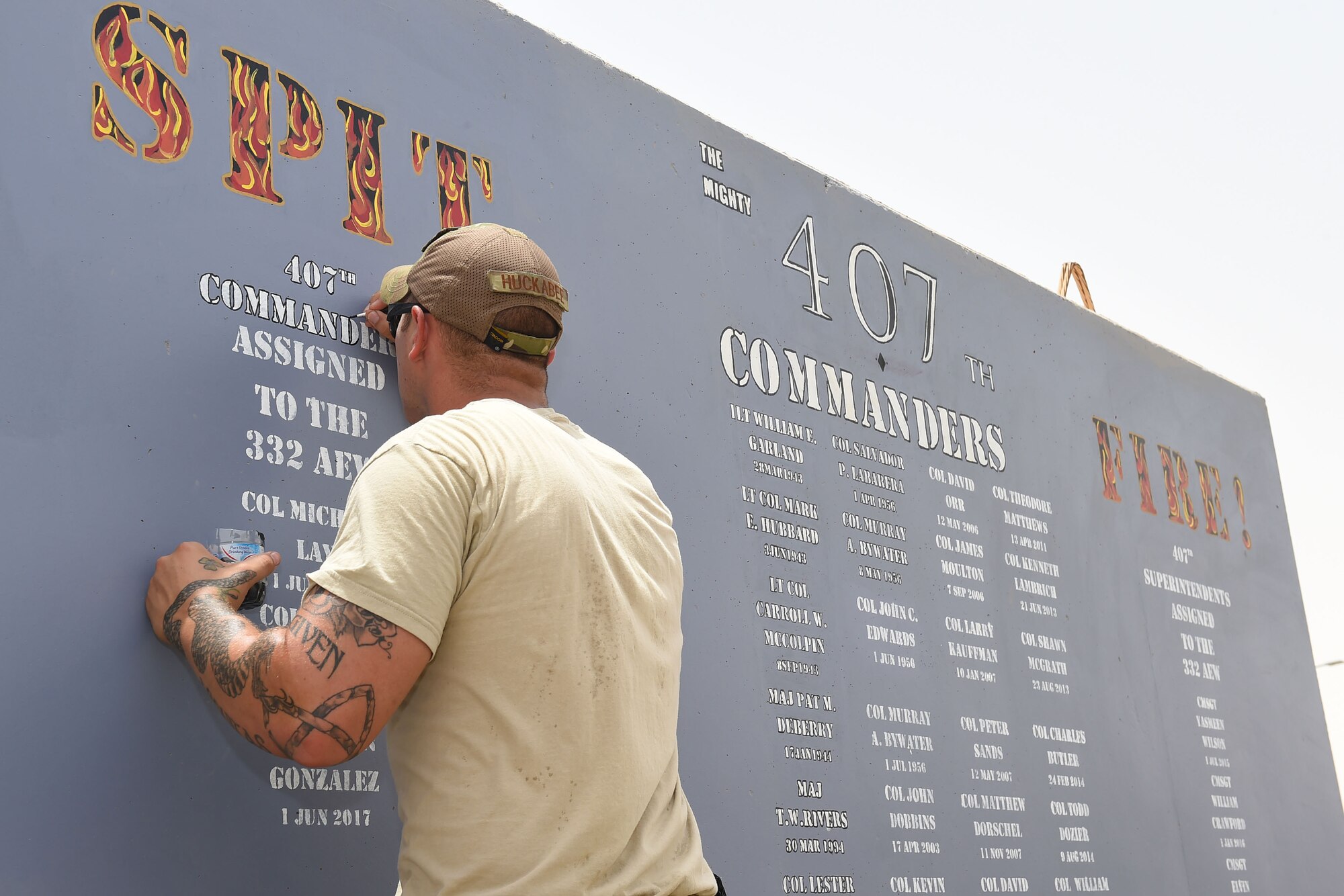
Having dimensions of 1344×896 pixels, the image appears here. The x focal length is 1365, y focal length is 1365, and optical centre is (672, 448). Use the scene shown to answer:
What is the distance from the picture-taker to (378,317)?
1886mm

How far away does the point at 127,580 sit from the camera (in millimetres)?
1567

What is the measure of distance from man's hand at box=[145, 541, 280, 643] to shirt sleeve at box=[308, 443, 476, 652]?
232 mm

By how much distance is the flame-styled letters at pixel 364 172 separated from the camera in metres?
1.94

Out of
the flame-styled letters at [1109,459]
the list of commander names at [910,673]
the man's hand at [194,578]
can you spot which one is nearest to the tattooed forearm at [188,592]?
the man's hand at [194,578]

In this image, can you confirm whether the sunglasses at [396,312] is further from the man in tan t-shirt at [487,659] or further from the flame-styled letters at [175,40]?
the flame-styled letters at [175,40]

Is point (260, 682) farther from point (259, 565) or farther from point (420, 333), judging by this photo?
point (420, 333)

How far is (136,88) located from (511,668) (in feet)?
2.92

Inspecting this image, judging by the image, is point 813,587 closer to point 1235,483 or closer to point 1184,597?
point 1184,597

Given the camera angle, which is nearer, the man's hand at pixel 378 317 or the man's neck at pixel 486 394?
the man's neck at pixel 486 394

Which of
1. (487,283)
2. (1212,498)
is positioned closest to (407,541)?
(487,283)

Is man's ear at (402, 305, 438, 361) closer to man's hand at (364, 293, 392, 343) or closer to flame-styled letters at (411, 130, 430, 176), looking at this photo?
man's hand at (364, 293, 392, 343)

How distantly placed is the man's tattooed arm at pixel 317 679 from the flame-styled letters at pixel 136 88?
0.68 metres

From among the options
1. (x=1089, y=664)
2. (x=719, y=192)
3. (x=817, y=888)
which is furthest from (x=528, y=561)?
(x=1089, y=664)

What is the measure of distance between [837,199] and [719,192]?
Result: 404mm
